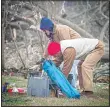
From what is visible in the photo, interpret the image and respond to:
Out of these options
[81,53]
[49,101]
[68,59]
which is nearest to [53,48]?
[68,59]

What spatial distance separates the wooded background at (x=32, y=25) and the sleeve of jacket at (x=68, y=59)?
319 cm

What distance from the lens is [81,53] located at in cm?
560

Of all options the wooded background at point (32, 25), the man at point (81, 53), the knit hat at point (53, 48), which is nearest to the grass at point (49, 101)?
the man at point (81, 53)

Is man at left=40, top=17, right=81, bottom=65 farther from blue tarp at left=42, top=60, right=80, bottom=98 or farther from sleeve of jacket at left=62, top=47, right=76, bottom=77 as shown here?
blue tarp at left=42, top=60, right=80, bottom=98

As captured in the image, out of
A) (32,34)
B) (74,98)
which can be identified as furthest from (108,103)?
(32,34)

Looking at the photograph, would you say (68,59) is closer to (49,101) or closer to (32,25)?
(49,101)

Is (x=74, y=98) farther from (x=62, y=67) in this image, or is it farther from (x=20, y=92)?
(x=20, y=92)

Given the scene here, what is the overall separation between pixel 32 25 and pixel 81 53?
13.7 ft

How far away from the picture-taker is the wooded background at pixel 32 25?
923 centimetres

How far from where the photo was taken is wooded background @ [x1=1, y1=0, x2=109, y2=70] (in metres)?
9.23

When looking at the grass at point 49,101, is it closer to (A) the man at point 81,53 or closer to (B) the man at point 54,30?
(A) the man at point 81,53

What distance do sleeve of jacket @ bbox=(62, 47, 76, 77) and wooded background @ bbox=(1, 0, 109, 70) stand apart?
3.19m

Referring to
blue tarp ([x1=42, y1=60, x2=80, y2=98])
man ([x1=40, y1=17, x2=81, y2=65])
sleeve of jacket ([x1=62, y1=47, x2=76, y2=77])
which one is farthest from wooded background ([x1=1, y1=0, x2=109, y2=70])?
blue tarp ([x1=42, y1=60, x2=80, y2=98])

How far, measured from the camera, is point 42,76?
5469 mm
